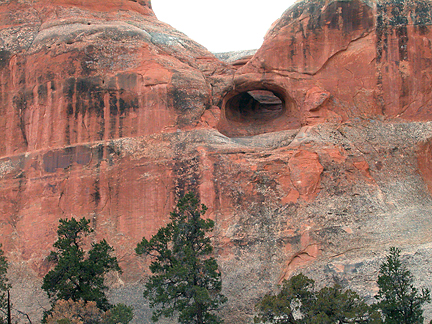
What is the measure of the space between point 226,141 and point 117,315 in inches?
330

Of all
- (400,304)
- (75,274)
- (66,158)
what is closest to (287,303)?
(400,304)

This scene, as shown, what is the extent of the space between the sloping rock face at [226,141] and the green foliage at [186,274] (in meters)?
1.84

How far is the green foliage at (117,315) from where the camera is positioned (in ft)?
48.7

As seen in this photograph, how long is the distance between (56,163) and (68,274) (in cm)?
595

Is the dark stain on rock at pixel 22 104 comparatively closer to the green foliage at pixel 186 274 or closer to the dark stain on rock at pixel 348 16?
the green foliage at pixel 186 274

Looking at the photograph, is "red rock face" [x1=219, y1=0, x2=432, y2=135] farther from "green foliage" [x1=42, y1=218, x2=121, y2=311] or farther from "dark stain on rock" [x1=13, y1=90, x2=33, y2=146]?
"green foliage" [x1=42, y1=218, x2=121, y2=311]

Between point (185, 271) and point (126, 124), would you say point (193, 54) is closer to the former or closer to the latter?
point (126, 124)

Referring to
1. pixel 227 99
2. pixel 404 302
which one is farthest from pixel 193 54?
pixel 404 302

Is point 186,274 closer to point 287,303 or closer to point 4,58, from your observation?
point 287,303

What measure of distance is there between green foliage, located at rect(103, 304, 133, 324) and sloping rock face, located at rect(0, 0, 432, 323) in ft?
8.27

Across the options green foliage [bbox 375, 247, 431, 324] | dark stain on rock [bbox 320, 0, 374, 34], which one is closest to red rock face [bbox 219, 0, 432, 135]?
dark stain on rock [bbox 320, 0, 374, 34]

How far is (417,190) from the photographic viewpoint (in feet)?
62.7

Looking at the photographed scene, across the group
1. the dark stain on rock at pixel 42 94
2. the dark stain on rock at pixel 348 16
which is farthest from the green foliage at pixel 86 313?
the dark stain on rock at pixel 348 16

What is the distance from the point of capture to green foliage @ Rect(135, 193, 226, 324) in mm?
15469
